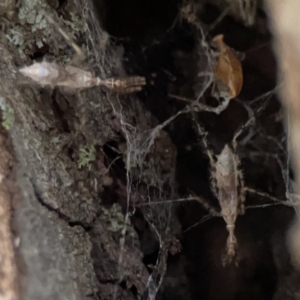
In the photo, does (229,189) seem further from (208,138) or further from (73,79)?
(73,79)

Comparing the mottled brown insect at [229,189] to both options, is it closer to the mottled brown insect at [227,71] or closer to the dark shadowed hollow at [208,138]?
the dark shadowed hollow at [208,138]

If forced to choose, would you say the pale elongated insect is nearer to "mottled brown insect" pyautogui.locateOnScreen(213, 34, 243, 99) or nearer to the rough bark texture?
the rough bark texture

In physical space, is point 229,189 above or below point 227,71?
below

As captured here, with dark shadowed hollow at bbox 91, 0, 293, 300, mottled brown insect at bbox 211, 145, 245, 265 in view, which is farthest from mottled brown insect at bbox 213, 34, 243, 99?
mottled brown insect at bbox 211, 145, 245, 265

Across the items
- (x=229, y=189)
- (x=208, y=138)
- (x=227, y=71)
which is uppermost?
(x=227, y=71)

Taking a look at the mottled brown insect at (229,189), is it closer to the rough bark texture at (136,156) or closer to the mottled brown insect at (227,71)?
the rough bark texture at (136,156)

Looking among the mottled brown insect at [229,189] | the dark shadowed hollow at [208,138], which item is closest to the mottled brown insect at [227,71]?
the dark shadowed hollow at [208,138]

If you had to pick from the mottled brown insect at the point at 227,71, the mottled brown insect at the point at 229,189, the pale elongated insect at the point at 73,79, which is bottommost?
the mottled brown insect at the point at 229,189

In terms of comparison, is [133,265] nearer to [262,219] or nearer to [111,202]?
[111,202]

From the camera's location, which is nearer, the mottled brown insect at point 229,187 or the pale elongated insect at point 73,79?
the pale elongated insect at point 73,79

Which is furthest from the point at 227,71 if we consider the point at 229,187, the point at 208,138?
the point at 229,187

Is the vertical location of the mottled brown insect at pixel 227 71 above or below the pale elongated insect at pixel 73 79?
above

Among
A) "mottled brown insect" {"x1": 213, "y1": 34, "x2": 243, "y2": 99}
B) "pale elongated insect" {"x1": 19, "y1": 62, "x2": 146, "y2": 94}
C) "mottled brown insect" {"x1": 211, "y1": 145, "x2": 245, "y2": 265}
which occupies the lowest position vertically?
"mottled brown insect" {"x1": 211, "y1": 145, "x2": 245, "y2": 265}
